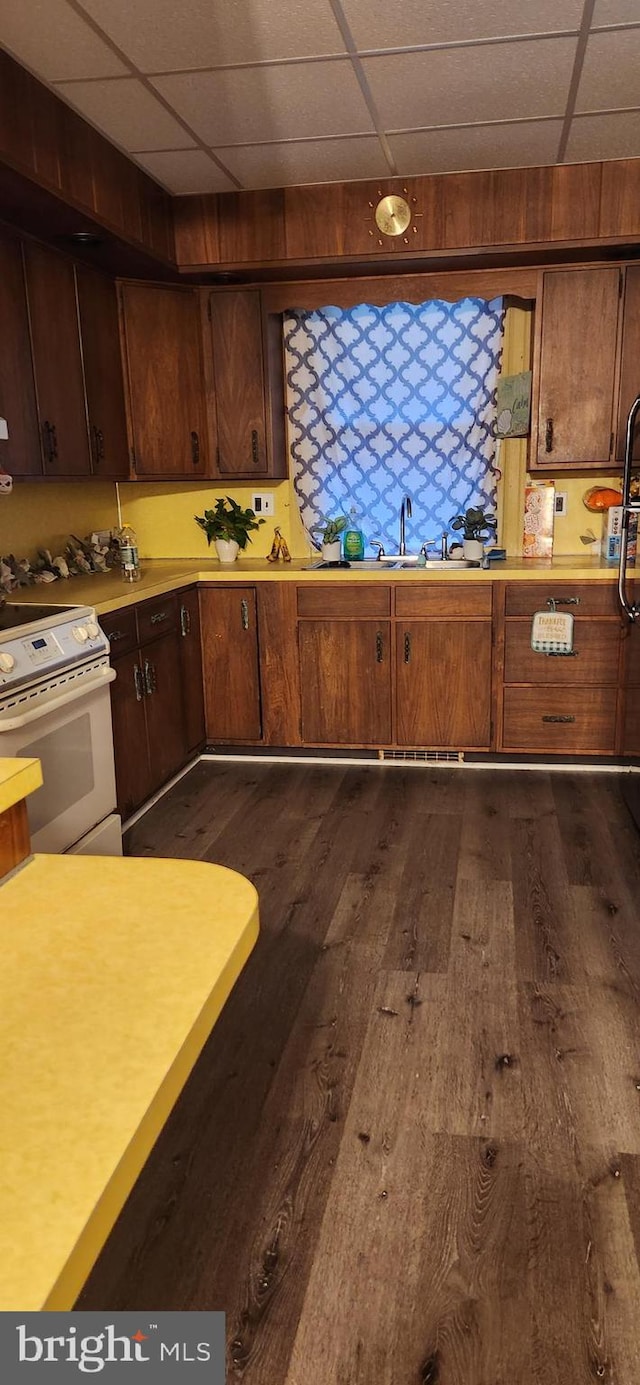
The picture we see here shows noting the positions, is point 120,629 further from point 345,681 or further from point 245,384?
point 245,384

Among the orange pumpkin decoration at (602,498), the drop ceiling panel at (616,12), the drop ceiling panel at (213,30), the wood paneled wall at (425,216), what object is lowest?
the orange pumpkin decoration at (602,498)

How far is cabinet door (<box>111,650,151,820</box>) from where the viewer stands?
3.46 meters

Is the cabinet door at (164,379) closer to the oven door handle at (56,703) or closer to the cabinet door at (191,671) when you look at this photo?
the cabinet door at (191,671)

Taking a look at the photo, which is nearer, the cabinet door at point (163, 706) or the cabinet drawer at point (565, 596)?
the cabinet door at point (163, 706)

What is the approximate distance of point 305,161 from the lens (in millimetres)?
3629

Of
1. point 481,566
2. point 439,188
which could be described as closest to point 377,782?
point 481,566

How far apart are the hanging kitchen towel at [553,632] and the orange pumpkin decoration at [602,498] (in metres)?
0.70

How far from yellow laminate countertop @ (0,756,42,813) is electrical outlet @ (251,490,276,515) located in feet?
11.9

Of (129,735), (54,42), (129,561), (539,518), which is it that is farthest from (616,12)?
(129,735)

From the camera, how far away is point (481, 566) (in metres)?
4.22

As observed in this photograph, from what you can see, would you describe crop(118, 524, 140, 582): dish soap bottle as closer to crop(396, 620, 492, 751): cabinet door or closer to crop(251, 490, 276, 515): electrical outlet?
crop(251, 490, 276, 515): electrical outlet

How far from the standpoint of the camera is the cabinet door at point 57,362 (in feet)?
11.3

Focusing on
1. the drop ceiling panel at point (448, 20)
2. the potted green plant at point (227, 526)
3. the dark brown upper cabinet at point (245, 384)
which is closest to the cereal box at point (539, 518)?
the dark brown upper cabinet at point (245, 384)

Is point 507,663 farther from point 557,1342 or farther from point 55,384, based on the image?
point 557,1342
